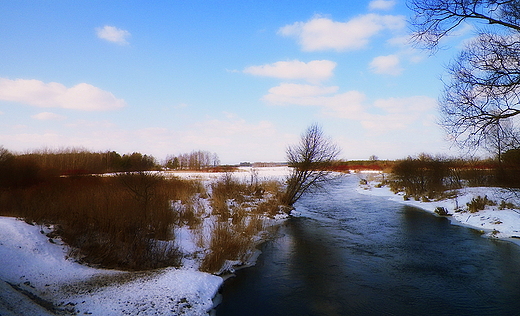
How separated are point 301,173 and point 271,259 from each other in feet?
34.1

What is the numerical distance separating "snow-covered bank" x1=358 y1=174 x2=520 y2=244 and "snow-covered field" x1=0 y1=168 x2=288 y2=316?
12214mm

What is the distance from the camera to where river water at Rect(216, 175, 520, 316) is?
241 inches

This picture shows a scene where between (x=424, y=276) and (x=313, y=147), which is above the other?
(x=313, y=147)

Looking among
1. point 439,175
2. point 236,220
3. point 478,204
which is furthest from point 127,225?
point 439,175

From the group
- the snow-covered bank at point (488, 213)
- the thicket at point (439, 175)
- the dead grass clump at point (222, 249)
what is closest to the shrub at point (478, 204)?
the snow-covered bank at point (488, 213)

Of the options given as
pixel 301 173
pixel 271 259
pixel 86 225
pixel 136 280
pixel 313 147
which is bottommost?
pixel 271 259

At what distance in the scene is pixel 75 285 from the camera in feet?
18.0

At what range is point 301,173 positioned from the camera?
19.2 m

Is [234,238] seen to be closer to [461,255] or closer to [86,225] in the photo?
[86,225]

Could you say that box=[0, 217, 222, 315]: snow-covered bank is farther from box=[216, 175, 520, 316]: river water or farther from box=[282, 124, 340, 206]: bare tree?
box=[282, 124, 340, 206]: bare tree

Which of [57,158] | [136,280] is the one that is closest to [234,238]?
[136,280]

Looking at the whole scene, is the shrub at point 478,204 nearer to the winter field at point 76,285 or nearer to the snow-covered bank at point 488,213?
the snow-covered bank at point 488,213

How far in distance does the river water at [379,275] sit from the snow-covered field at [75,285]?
0.88m

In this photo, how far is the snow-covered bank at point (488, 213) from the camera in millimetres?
11957
